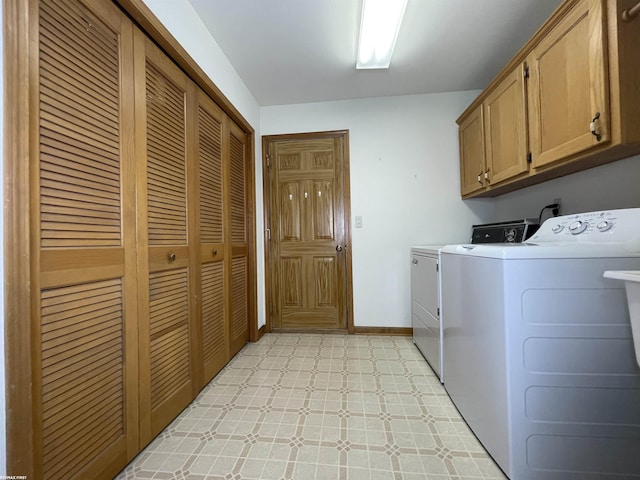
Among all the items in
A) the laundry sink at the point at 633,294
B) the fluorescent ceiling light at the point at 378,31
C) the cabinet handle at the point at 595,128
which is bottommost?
the laundry sink at the point at 633,294

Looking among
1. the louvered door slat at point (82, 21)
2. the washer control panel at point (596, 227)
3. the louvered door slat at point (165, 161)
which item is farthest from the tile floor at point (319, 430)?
the louvered door slat at point (82, 21)

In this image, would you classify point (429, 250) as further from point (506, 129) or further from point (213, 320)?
point (213, 320)

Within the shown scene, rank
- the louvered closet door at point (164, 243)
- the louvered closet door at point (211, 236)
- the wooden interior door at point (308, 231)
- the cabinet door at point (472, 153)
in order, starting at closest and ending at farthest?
the louvered closet door at point (164, 243) < the louvered closet door at point (211, 236) < the cabinet door at point (472, 153) < the wooden interior door at point (308, 231)

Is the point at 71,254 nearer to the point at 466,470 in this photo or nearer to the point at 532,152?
the point at 466,470

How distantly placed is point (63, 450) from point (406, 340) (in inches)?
91.1

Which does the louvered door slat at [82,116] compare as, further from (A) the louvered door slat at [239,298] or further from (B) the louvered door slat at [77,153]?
(A) the louvered door slat at [239,298]

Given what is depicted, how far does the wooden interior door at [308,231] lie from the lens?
2643 millimetres

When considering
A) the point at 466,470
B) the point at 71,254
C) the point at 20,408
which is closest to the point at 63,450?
the point at 20,408

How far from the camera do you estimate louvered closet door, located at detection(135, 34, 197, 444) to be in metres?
1.17

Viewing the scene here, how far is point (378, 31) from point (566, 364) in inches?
77.8

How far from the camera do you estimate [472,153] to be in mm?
2217

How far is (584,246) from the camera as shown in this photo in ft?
3.16

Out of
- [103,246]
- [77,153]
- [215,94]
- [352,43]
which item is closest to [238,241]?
[215,94]

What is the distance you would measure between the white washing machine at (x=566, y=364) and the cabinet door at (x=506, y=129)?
756mm
